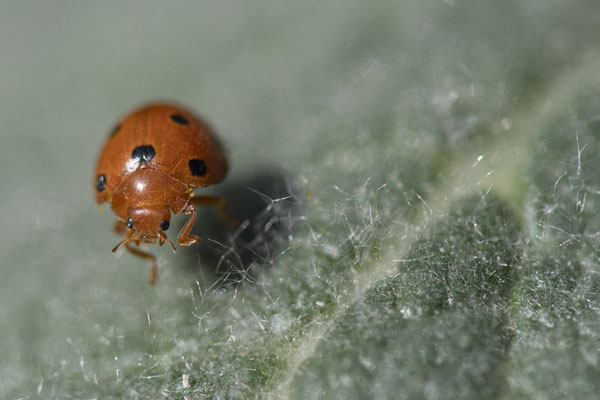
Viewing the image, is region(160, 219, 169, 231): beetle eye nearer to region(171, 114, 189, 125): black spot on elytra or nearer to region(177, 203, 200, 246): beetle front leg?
region(177, 203, 200, 246): beetle front leg

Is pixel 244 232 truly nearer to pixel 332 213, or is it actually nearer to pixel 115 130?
pixel 332 213

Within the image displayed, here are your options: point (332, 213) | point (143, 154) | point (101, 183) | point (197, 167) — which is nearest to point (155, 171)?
point (143, 154)

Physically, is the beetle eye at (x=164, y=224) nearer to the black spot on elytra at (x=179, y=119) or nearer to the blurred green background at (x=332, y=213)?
the blurred green background at (x=332, y=213)

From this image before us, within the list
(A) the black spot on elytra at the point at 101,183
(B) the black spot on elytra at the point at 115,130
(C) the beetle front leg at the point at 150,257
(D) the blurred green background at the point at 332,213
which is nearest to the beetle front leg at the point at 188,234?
(D) the blurred green background at the point at 332,213

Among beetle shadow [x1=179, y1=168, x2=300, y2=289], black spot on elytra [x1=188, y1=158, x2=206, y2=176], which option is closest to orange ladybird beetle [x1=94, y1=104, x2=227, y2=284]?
black spot on elytra [x1=188, y1=158, x2=206, y2=176]

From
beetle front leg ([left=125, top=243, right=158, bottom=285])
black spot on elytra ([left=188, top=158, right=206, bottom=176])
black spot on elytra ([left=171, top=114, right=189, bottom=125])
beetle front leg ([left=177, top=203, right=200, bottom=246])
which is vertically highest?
black spot on elytra ([left=171, top=114, right=189, bottom=125])
